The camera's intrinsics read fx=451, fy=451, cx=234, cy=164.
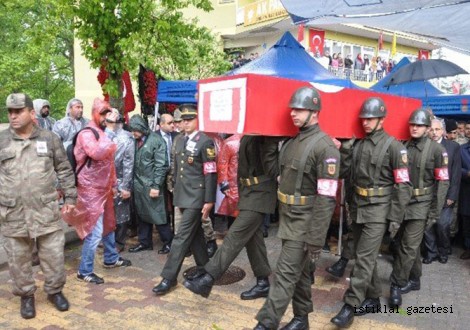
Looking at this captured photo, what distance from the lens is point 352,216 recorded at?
4438 mm

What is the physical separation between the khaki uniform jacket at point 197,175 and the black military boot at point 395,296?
2028mm

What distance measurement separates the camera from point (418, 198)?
15.3 ft

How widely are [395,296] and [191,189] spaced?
2.32 m

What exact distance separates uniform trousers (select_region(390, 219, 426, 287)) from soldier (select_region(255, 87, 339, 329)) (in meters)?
1.37

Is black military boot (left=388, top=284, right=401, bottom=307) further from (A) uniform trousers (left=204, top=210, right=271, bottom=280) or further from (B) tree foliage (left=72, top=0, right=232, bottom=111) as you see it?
(B) tree foliage (left=72, top=0, right=232, bottom=111)

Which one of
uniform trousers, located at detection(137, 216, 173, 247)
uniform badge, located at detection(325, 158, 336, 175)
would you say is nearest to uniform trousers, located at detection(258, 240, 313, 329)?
uniform badge, located at detection(325, 158, 336, 175)

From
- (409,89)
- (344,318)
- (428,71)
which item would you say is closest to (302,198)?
(344,318)

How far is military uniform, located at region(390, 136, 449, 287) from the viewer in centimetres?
457

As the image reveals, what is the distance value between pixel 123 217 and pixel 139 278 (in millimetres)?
1074

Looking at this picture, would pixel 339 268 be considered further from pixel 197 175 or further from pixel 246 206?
pixel 197 175

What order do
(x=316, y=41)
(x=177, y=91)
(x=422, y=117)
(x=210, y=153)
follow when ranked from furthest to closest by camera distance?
(x=316, y=41) → (x=177, y=91) → (x=210, y=153) → (x=422, y=117)

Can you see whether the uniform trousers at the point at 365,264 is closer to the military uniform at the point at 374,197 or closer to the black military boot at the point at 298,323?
the military uniform at the point at 374,197

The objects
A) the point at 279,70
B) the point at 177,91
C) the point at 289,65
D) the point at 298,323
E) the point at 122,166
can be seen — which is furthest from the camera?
the point at 177,91

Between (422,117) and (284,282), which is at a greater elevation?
(422,117)
